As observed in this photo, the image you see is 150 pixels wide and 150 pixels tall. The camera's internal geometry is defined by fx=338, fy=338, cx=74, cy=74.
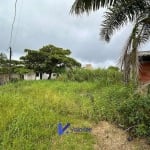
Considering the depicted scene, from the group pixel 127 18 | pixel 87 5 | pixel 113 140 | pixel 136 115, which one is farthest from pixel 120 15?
pixel 113 140

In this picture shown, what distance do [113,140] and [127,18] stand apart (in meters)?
3.27

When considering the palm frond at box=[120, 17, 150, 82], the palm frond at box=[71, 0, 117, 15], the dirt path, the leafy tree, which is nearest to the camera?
the dirt path

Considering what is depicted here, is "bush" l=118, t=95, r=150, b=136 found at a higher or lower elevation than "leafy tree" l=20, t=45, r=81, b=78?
lower

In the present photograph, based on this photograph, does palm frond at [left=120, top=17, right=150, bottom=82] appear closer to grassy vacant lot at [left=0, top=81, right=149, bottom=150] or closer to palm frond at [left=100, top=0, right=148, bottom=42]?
palm frond at [left=100, top=0, right=148, bottom=42]

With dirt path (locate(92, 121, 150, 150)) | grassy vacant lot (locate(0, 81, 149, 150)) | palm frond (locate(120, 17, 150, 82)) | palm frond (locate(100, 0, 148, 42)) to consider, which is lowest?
dirt path (locate(92, 121, 150, 150))

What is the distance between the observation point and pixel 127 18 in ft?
28.2

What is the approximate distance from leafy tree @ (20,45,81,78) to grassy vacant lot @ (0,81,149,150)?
55.2 ft

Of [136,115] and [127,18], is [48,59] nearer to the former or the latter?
[127,18]

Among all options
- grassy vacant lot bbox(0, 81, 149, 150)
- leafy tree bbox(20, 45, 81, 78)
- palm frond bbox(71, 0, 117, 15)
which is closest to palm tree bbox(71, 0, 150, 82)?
palm frond bbox(71, 0, 117, 15)

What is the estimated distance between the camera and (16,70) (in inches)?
1064

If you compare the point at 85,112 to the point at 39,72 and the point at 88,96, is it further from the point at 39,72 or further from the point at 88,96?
the point at 39,72

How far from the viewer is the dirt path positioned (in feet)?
22.2

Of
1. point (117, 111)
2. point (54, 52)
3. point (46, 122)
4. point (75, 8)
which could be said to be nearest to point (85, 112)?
point (117, 111)

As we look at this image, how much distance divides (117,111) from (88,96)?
235cm
